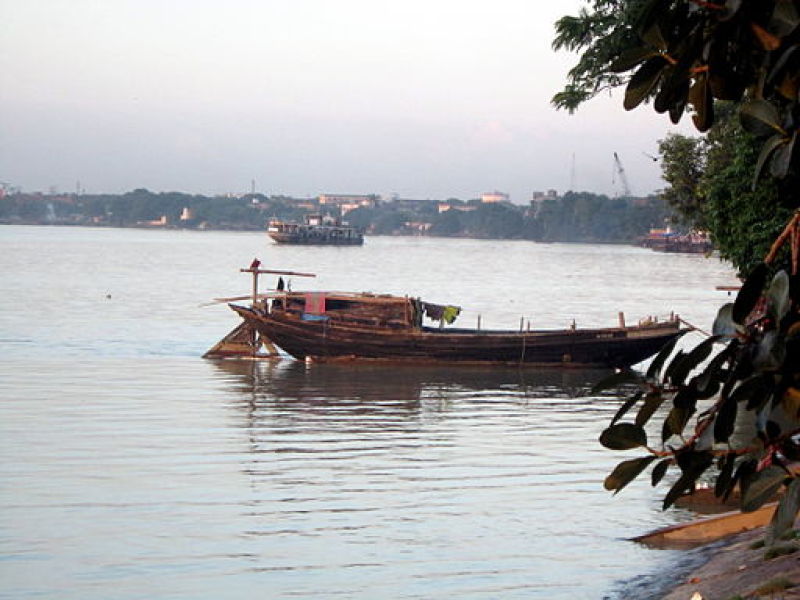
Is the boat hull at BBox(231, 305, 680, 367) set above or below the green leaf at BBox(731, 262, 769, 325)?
below

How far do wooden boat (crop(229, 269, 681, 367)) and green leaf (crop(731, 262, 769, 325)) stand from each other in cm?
3077

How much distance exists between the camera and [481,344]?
34969 millimetres

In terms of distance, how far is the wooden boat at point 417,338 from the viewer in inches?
1378

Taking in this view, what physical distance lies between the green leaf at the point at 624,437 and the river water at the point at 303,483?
26.8ft

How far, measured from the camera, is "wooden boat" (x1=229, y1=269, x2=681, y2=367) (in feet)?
115

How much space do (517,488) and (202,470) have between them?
4775 mm

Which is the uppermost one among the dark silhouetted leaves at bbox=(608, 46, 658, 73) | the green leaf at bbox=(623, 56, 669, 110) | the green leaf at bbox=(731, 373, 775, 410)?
the dark silhouetted leaves at bbox=(608, 46, 658, 73)

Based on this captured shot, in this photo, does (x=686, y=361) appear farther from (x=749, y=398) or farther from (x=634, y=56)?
(x=634, y=56)

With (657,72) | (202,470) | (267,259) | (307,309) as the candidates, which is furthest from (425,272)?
(657,72)

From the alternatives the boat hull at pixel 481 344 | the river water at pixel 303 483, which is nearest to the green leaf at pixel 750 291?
the river water at pixel 303 483

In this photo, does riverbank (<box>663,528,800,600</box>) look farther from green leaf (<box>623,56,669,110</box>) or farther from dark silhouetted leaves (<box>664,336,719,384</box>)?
green leaf (<box>623,56,669,110</box>)

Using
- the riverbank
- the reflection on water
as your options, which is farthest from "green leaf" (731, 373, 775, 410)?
the reflection on water

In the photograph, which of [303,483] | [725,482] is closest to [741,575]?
[725,482]

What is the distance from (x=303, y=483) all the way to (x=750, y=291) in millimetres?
14801
